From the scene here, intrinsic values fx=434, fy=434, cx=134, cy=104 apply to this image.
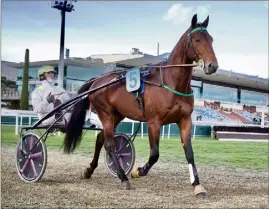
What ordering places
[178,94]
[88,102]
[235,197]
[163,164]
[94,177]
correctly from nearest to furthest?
1. [178,94]
2. [235,197]
3. [88,102]
4. [94,177]
5. [163,164]

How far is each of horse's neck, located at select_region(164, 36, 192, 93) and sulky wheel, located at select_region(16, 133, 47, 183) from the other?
6.07 ft

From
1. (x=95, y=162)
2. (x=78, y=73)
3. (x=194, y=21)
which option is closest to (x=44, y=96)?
(x=95, y=162)

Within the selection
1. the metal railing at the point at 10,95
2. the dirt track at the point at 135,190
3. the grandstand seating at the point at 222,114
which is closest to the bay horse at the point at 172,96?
the dirt track at the point at 135,190

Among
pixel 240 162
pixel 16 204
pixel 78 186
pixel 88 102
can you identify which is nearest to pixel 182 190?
pixel 78 186

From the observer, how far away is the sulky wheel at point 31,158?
4.46 meters

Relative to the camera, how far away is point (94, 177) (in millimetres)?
4992

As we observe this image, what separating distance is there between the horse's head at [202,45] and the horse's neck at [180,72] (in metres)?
0.20

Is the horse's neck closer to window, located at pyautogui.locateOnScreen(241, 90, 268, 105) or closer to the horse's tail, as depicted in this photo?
the horse's tail

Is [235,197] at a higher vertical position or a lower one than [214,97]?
lower

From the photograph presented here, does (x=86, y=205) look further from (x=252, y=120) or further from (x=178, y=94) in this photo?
(x=252, y=120)

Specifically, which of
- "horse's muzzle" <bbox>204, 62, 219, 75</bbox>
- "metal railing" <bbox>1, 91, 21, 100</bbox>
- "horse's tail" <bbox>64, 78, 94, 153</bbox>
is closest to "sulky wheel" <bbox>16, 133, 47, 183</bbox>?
"horse's tail" <bbox>64, 78, 94, 153</bbox>

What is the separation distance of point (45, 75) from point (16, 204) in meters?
1.70

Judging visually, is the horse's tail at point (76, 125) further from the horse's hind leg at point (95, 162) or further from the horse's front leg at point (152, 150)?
the horse's front leg at point (152, 150)

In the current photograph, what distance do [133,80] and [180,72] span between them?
19.4 inches
